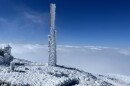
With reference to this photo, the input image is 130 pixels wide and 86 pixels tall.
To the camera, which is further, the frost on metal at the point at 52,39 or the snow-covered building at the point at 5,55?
the frost on metal at the point at 52,39

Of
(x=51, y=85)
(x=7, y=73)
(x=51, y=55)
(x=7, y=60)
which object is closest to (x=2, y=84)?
(x=7, y=73)

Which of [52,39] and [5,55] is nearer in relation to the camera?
[5,55]

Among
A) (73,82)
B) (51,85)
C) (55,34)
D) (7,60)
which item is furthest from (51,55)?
(51,85)

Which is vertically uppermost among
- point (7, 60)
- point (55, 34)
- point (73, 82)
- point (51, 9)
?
point (51, 9)

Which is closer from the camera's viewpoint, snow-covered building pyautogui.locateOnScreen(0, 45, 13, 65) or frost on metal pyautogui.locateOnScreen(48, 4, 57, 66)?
snow-covered building pyautogui.locateOnScreen(0, 45, 13, 65)

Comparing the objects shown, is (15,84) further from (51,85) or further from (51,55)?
(51,55)

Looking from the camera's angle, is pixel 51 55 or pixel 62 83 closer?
pixel 62 83

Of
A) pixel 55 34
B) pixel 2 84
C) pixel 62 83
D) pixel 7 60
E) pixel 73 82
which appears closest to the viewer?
pixel 2 84

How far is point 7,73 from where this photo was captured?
119 feet

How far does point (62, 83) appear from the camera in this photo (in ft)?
116

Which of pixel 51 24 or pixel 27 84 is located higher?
pixel 51 24

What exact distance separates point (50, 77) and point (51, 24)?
66.0 ft

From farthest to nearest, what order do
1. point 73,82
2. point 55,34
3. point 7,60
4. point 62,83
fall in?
point 55,34
point 7,60
point 73,82
point 62,83

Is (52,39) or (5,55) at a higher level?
(52,39)
